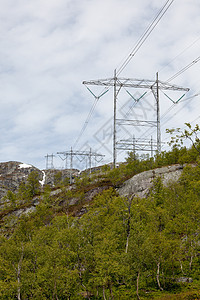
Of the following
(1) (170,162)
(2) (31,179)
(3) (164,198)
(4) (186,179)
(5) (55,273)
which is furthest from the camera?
(2) (31,179)

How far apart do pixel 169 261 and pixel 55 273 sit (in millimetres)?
14164

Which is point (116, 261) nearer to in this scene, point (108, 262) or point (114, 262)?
point (114, 262)

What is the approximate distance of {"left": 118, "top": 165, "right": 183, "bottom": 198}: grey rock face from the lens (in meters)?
67.4

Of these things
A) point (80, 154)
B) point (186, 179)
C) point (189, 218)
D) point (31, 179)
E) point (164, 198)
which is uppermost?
point (80, 154)

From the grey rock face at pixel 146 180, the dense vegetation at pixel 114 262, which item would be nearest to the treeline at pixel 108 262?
the dense vegetation at pixel 114 262

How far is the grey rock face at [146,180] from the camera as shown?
2655 inches

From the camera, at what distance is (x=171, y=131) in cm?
3425

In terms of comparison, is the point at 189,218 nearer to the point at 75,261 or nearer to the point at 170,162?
the point at 75,261

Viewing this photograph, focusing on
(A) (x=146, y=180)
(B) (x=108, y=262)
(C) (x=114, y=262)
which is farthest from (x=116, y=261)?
(A) (x=146, y=180)

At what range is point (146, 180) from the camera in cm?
7050

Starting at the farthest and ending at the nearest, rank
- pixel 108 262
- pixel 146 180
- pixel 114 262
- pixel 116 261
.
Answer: pixel 146 180 → pixel 116 261 → pixel 114 262 → pixel 108 262

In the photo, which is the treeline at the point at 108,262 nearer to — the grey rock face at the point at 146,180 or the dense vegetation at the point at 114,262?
the dense vegetation at the point at 114,262

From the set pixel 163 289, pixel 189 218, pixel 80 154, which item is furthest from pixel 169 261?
pixel 80 154

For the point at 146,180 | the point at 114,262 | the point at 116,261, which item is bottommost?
the point at 116,261
